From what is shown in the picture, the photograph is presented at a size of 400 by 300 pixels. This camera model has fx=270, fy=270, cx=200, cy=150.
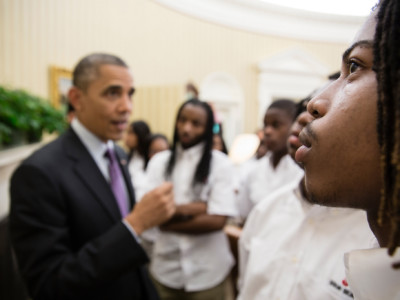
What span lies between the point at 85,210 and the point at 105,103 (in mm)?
501

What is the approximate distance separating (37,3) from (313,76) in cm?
621

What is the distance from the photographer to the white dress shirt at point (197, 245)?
161 centimetres

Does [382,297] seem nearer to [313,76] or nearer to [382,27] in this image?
[382,27]

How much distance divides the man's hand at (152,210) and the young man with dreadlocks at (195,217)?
380 mm

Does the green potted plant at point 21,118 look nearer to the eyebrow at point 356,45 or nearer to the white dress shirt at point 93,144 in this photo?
the white dress shirt at point 93,144

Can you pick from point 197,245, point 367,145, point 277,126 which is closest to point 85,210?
point 197,245

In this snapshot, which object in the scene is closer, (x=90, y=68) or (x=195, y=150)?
(x=90, y=68)

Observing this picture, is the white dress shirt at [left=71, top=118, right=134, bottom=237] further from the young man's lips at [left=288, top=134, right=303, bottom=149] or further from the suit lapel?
the young man's lips at [left=288, top=134, right=303, bottom=149]

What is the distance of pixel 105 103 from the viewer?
4.19ft

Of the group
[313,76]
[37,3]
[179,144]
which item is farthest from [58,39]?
[313,76]

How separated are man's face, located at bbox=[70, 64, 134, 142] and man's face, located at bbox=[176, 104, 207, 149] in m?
0.56

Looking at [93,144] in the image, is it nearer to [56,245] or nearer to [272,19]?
[56,245]

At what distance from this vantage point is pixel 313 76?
23.3 feet

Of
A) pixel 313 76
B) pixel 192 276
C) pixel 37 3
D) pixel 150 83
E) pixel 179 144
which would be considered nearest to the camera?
pixel 192 276
